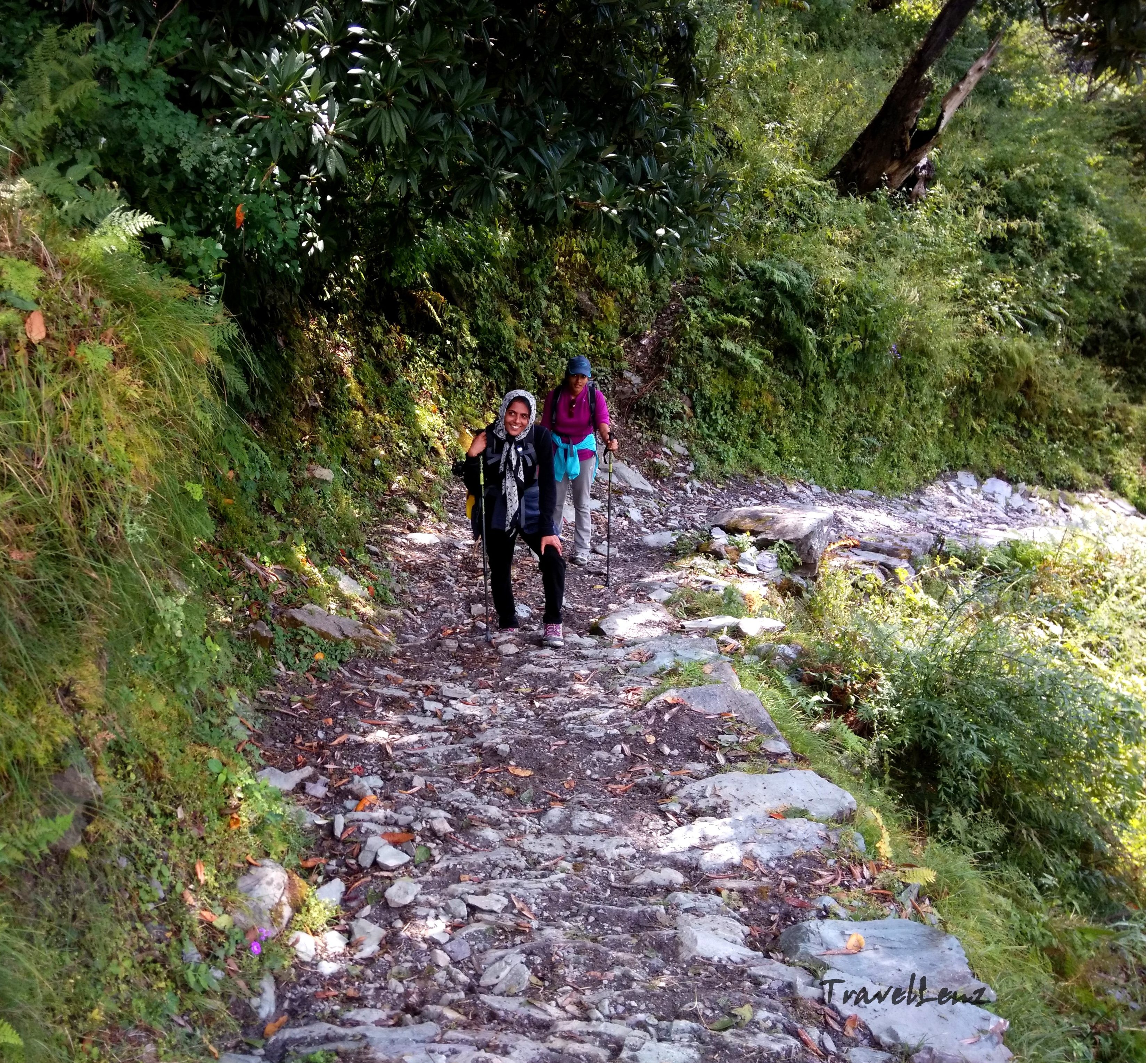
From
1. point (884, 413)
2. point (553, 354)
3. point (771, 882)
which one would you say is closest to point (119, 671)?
point (771, 882)

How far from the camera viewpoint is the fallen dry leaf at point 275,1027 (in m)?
3.12

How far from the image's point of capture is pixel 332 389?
853cm

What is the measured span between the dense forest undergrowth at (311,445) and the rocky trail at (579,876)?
1.18ft

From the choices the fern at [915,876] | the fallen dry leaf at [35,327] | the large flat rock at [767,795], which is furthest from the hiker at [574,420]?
the fallen dry leaf at [35,327]

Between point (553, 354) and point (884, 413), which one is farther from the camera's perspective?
point (884, 413)

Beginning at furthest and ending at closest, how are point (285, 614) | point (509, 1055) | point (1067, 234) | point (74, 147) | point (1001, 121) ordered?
point (1001, 121) → point (1067, 234) → point (285, 614) → point (74, 147) → point (509, 1055)

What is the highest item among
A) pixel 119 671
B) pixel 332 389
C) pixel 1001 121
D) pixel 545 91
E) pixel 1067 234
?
pixel 1001 121

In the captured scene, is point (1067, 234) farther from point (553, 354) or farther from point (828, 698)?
point (828, 698)

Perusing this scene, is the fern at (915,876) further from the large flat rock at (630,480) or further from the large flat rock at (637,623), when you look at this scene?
the large flat rock at (630,480)

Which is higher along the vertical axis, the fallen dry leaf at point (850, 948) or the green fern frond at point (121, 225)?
the green fern frond at point (121, 225)

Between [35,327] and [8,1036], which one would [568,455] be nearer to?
[35,327]

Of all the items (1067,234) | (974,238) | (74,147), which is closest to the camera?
(74,147)

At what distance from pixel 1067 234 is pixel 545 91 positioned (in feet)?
61.5

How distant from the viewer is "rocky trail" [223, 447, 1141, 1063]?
3.23 metres
